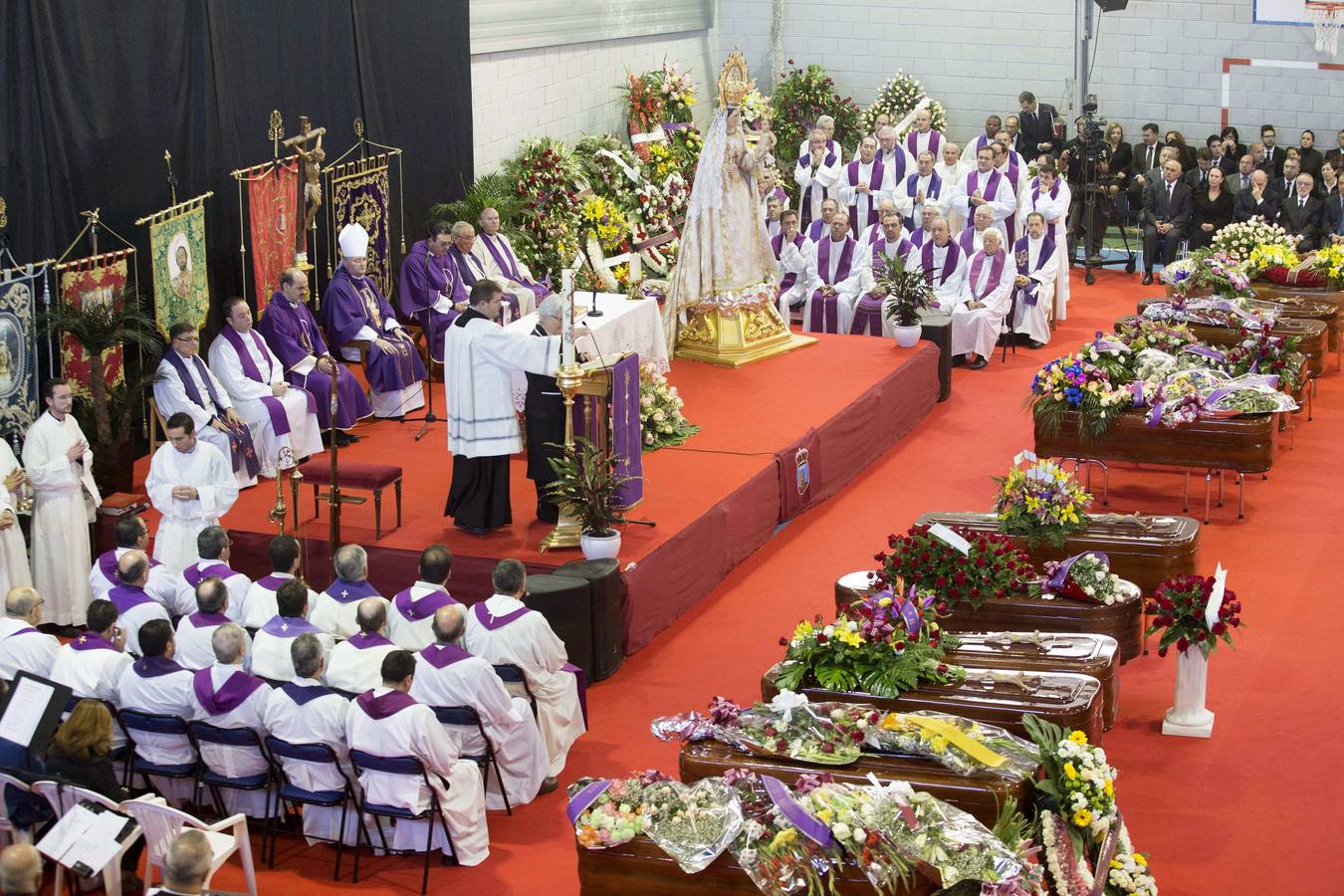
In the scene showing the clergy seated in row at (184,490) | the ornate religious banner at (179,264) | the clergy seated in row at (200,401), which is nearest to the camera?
the clergy seated in row at (184,490)

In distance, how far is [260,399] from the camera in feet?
40.7

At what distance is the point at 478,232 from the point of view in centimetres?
1580

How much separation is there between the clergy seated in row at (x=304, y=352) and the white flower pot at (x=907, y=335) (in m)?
5.10

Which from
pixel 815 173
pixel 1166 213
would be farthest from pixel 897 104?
pixel 1166 213

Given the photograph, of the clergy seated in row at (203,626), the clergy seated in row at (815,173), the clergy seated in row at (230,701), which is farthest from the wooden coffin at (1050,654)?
the clergy seated in row at (815,173)

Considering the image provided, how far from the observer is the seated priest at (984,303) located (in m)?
17.4

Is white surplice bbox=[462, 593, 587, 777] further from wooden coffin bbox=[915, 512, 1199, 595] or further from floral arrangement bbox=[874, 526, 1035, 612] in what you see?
wooden coffin bbox=[915, 512, 1199, 595]

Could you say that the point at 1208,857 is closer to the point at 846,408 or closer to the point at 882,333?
the point at 846,408

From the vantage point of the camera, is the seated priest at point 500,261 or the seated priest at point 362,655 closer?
the seated priest at point 362,655

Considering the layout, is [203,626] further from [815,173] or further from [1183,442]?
[815,173]

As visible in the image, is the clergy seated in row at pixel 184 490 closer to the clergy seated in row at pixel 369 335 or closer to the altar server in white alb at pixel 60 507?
the altar server in white alb at pixel 60 507

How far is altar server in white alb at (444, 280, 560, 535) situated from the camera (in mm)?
10844

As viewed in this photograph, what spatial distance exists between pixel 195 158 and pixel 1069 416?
6798 mm

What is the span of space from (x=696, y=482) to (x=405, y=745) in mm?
4758
